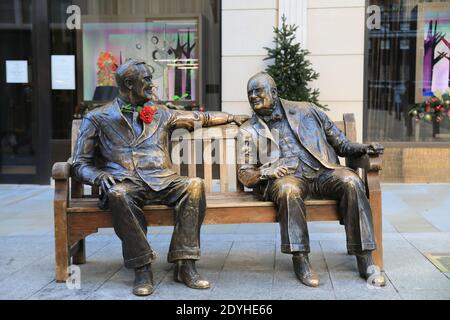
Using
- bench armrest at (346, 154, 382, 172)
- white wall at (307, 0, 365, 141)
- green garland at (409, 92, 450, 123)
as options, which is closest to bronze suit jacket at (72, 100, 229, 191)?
bench armrest at (346, 154, 382, 172)

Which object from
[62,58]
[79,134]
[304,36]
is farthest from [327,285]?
[62,58]

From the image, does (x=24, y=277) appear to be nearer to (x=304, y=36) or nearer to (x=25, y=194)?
(x=25, y=194)

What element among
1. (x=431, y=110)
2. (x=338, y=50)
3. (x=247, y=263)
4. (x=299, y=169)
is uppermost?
(x=338, y=50)

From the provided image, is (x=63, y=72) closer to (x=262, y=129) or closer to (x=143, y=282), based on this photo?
(x=262, y=129)

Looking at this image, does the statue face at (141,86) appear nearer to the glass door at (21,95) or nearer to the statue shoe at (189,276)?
the statue shoe at (189,276)

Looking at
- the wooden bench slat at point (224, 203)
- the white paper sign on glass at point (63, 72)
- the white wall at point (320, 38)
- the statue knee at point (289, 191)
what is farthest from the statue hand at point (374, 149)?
the white paper sign on glass at point (63, 72)

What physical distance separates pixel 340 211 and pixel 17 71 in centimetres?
657

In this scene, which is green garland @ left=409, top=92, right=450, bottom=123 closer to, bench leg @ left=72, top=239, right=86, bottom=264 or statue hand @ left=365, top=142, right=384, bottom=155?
statue hand @ left=365, top=142, right=384, bottom=155

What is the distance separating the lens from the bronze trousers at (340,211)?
13.3 ft

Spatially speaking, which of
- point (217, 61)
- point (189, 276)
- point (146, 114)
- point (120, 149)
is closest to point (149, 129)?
point (146, 114)

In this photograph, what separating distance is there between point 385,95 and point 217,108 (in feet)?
Result: 8.20

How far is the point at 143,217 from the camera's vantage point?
13.5 feet

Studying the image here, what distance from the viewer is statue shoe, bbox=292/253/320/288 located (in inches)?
158

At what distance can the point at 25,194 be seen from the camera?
8.36 m
